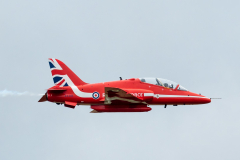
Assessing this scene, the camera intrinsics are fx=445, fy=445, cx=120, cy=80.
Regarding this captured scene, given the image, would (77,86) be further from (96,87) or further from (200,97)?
(200,97)

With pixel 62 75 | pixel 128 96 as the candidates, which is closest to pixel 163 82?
pixel 128 96

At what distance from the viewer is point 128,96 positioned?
46125 mm

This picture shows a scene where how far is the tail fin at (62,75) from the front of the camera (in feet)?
157

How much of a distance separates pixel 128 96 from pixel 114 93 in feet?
5.13

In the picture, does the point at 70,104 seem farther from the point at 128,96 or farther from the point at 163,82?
the point at 163,82

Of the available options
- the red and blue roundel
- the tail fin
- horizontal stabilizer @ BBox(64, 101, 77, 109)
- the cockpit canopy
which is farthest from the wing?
the tail fin

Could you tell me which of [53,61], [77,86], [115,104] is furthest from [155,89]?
[53,61]

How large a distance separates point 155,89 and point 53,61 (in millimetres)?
11481

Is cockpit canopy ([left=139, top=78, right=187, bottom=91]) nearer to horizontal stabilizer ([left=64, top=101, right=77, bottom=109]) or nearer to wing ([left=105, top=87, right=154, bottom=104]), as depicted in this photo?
wing ([left=105, top=87, right=154, bottom=104])

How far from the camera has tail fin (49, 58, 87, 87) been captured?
157ft

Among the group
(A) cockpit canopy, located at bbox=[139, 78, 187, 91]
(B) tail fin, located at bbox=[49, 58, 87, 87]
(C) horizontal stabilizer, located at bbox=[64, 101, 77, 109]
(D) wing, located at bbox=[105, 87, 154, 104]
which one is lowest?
(C) horizontal stabilizer, located at bbox=[64, 101, 77, 109]

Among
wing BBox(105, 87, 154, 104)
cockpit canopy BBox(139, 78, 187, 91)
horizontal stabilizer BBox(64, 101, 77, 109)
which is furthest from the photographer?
cockpit canopy BBox(139, 78, 187, 91)

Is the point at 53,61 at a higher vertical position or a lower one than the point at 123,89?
higher

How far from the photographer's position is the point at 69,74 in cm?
4812
